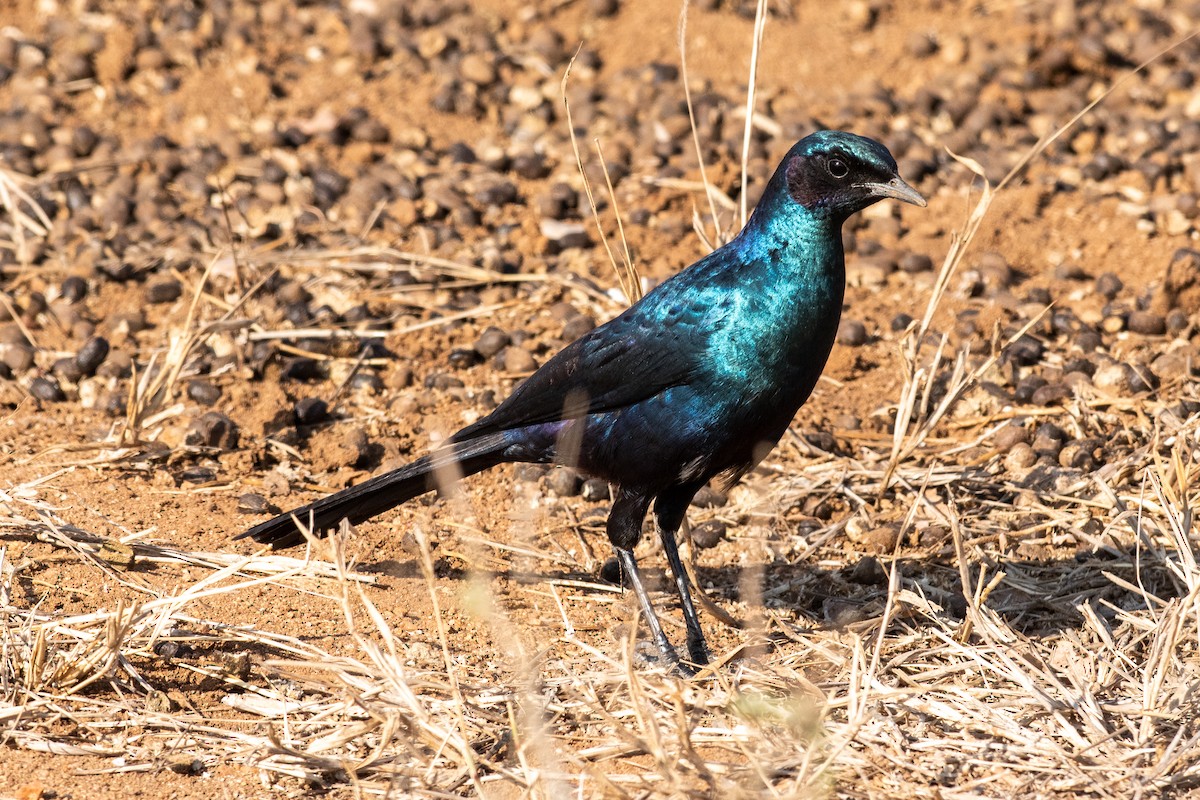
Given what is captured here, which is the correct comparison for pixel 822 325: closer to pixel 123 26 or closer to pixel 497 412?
pixel 497 412

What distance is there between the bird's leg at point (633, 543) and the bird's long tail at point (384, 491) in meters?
0.43

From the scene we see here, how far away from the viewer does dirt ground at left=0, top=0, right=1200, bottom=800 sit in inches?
151

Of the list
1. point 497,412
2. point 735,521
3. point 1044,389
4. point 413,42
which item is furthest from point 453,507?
point 413,42

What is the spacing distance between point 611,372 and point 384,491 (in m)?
0.83

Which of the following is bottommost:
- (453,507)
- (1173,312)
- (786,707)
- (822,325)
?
(453,507)

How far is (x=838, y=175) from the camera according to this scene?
417cm

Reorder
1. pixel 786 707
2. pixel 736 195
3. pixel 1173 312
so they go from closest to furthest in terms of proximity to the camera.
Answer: pixel 786 707 → pixel 1173 312 → pixel 736 195

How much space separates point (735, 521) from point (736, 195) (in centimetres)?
227

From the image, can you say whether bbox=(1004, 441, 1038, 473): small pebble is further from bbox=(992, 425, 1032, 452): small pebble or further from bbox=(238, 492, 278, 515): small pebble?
bbox=(238, 492, 278, 515): small pebble

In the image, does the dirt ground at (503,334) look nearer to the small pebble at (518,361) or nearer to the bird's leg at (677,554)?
the small pebble at (518,361)

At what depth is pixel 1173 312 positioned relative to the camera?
5.95 meters

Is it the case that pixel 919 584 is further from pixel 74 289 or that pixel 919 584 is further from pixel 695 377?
pixel 74 289

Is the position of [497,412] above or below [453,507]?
above

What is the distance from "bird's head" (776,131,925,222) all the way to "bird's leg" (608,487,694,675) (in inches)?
40.5
